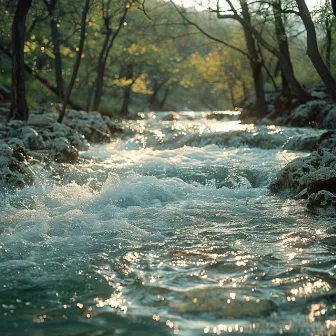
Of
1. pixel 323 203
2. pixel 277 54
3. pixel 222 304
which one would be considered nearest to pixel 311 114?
pixel 277 54

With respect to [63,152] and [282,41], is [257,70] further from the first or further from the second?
[63,152]

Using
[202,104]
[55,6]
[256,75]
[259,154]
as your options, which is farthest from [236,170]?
[202,104]

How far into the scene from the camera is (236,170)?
9.17 meters

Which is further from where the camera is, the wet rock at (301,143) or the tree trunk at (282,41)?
the tree trunk at (282,41)

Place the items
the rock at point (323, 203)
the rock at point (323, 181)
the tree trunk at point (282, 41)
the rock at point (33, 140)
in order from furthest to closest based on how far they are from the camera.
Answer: the tree trunk at point (282, 41) < the rock at point (33, 140) < the rock at point (323, 181) < the rock at point (323, 203)

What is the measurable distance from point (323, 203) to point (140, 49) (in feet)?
60.2

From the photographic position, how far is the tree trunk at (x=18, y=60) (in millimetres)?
11906

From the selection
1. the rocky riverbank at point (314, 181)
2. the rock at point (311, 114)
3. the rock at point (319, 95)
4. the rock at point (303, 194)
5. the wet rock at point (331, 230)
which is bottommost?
the wet rock at point (331, 230)

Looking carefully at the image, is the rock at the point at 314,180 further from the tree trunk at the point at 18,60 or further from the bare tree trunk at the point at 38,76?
the bare tree trunk at the point at 38,76

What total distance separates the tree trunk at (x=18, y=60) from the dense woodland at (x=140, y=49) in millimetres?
27

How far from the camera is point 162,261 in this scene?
392 centimetres

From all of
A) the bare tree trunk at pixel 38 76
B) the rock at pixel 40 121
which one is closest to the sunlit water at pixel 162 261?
the rock at pixel 40 121

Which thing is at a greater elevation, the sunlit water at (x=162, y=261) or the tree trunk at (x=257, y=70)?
the tree trunk at (x=257, y=70)

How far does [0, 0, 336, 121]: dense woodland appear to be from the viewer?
12.0 meters
